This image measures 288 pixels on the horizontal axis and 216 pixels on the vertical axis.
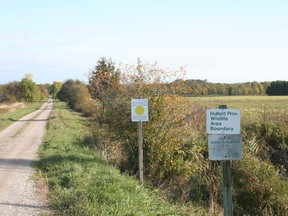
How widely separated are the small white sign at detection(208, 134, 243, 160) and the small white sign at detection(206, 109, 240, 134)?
95mm

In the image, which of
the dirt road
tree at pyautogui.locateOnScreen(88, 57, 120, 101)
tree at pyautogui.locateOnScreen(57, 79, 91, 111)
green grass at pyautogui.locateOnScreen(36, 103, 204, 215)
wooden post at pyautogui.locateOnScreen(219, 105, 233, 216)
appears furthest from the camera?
tree at pyautogui.locateOnScreen(57, 79, 91, 111)

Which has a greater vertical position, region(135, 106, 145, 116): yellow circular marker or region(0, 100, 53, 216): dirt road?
region(135, 106, 145, 116): yellow circular marker

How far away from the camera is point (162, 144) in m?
11.2

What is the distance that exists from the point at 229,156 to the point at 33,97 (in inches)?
3507

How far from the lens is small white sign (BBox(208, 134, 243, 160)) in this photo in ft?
18.2

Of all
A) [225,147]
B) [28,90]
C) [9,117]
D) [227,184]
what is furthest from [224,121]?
[28,90]

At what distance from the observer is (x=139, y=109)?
946 cm

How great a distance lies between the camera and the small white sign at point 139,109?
30.9 feet

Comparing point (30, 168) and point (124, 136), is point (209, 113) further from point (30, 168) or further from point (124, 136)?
point (30, 168)

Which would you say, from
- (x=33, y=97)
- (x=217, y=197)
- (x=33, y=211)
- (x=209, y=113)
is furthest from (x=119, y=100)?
(x=33, y=97)

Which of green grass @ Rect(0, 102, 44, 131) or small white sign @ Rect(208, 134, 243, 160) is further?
green grass @ Rect(0, 102, 44, 131)

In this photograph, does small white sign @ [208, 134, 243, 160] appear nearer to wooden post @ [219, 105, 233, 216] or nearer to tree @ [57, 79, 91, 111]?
wooden post @ [219, 105, 233, 216]

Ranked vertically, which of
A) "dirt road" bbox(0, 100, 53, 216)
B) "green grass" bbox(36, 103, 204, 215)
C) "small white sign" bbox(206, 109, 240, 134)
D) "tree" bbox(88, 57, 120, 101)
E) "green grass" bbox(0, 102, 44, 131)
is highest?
"tree" bbox(88, 57, 120, 101)

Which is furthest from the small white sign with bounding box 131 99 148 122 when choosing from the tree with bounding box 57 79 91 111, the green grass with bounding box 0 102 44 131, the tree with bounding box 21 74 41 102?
the tree with bounding box 21 74 41 102
